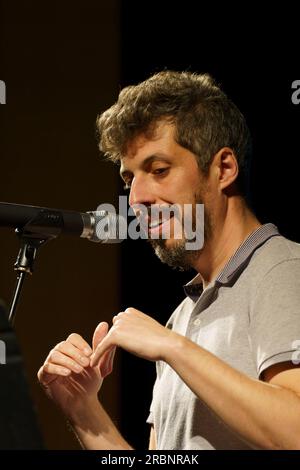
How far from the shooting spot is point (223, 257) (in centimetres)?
162

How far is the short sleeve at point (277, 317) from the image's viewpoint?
126 cm

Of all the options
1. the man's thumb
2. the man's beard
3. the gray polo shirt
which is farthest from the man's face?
the man's thumb

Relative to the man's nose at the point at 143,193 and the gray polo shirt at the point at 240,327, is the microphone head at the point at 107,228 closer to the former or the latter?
the man's nose at the point at 143,193

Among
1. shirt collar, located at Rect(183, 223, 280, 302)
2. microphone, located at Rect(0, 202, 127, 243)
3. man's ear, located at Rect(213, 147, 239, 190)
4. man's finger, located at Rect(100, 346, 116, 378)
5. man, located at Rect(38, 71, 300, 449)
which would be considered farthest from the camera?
man's ear, located at Rect(213, 147, 239, 190)

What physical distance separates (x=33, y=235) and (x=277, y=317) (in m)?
0.49

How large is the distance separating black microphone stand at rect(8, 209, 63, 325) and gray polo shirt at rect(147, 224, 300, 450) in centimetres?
39

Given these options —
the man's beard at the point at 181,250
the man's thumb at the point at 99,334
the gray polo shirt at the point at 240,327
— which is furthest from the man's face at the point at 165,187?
the man's thumb at the point at 99,334

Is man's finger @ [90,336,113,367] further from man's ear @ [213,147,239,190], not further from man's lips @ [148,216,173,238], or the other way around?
man's ear @ [213,147,239,190]

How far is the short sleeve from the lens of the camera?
1.26 m

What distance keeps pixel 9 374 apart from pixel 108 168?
2481 millimetres

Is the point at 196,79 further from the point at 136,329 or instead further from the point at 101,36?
the point at 101,36

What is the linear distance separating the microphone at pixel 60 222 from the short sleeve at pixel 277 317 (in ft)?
1.05

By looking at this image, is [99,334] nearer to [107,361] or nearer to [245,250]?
[107,361]
